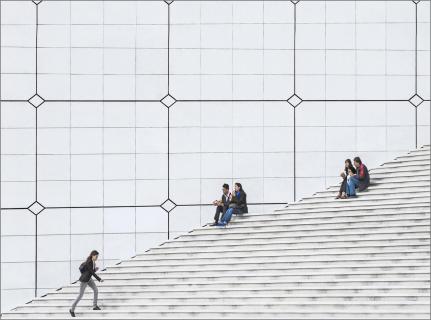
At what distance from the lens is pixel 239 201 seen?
23469mm

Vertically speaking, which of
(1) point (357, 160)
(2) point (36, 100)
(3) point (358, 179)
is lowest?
(3) point (358, 179)

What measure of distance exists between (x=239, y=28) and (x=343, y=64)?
210 centimetres

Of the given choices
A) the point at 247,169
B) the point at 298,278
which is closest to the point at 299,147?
the point at 247,169

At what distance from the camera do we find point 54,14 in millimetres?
24172

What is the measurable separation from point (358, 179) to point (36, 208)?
598 centimetres

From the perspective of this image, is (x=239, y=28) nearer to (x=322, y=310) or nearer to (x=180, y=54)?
(x=180, y=54)

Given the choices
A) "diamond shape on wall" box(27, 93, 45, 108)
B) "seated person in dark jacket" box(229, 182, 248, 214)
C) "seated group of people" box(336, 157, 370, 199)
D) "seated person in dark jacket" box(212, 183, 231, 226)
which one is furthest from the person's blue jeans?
"diamond shape on wall" box(27, 93, 45, 108)

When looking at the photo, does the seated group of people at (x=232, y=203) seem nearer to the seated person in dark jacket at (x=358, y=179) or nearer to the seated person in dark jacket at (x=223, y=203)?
the seated person in dark jacket at (x=223, y=203)

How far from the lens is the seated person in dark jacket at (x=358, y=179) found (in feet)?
75.7

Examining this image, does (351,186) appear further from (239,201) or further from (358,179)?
(239,201)

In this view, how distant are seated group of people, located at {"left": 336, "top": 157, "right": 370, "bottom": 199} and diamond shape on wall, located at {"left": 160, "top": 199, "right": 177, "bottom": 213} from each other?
3121 millimetres

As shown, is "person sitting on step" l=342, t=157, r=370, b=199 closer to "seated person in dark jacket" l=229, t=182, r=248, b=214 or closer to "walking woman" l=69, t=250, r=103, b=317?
"seated person in dark jacket" l=229, t=182, r=248, b=214

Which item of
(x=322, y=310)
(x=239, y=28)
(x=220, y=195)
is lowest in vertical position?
(x=322, y=310)

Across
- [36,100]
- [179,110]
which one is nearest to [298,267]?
[179,110]
